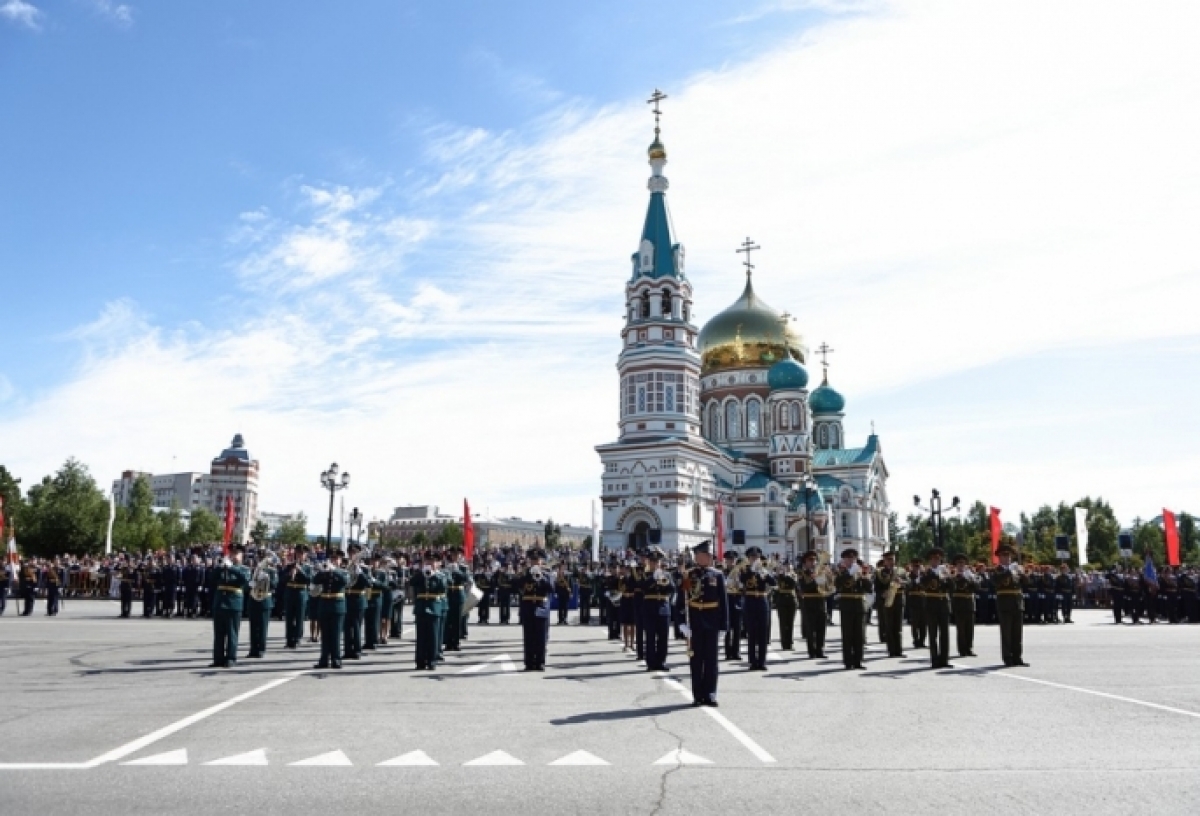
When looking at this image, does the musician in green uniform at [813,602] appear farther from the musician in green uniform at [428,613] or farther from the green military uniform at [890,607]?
the musician in green uniform at [428,613]

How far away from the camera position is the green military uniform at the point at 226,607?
1474 cm

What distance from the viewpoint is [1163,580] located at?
1312 inches

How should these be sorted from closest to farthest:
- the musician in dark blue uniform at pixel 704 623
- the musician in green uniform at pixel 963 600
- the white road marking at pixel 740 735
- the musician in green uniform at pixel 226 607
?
1. the white road marking at pixel 740 735
2. the musician in dark blue uniform at pixel 704 623
3. the musician in green uniform at pixel 226 607
4. the musician in green uniform at pixel 963 600

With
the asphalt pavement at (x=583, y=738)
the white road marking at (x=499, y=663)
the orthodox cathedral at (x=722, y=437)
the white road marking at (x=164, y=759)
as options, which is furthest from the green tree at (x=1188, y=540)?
the white road marking at (x=164, y=759)

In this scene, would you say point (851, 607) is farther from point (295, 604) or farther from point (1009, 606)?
point (295, 604)

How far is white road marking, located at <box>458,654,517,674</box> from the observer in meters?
15.1

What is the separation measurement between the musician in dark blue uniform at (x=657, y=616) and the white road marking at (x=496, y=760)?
25.2 ft

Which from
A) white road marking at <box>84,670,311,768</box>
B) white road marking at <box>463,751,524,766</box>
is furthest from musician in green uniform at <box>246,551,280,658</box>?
white road marking at <box>463,751,524,766</box>

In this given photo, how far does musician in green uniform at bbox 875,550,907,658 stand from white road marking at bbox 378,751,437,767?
40.4ft

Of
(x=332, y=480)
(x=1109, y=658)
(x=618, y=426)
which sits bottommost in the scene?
(x=1109, y=658)

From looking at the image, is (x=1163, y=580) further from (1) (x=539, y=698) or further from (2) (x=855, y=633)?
(1) (x=539, y=698)

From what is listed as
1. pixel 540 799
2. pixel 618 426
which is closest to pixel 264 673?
pixel 540 799

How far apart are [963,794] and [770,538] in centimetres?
7118

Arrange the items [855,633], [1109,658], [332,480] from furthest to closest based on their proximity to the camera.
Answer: [332,480] < [1109,658] < [855,633]
